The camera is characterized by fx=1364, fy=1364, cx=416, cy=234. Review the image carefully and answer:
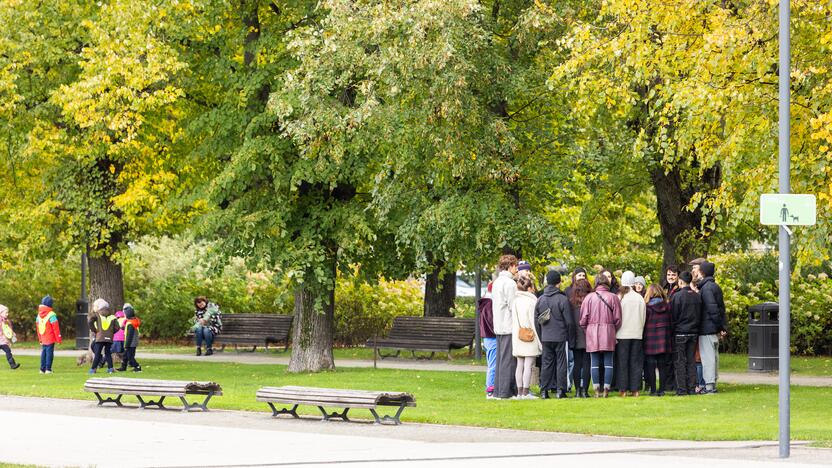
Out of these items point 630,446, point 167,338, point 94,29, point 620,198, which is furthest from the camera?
point 167,338

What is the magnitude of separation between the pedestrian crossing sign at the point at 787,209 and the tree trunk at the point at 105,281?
17928 mm

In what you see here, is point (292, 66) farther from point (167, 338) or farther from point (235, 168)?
point (167, 338)

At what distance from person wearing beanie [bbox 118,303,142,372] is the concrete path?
8097 millimetres

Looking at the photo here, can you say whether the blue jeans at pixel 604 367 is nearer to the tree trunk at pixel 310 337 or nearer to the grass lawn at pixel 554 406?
the grass lawn at pixel 554 406

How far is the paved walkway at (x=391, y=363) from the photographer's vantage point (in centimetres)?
2142

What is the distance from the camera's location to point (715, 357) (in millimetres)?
18828

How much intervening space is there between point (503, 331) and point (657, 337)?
2.09 meters

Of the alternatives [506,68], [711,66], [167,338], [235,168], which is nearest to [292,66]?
[235,168]

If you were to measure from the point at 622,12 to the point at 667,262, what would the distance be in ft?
30.2

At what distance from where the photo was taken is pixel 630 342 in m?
18.4

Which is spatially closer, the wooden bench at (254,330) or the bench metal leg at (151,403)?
the bench metal leg at (151,403)

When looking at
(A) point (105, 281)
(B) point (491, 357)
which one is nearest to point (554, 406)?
(B) point (491, 357)

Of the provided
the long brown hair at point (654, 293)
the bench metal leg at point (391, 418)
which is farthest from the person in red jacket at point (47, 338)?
the long brown hair at point (654, 293)

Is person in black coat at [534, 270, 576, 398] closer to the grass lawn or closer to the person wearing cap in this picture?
the grass lawn
